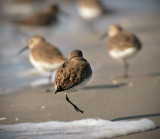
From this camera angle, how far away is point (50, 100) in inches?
246

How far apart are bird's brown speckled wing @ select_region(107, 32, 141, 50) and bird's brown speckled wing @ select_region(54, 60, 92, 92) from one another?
85.9 inches

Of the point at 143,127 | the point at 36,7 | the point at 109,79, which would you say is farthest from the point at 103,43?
the point at 36,7

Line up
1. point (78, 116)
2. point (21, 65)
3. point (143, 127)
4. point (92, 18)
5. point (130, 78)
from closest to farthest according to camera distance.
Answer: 1. point (143, 127)
2. point (78, 116)
3. point (130, 78)
4. point (21, 65)
5. point (92, 18)

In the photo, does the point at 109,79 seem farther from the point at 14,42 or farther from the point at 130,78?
the point at 14,42

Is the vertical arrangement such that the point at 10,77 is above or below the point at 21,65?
below

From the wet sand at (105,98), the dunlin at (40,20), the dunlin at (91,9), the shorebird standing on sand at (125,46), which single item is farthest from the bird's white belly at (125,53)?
the dunlin at (91,9)

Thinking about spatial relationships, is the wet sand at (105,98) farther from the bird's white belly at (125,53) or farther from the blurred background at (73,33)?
the bird's white belly at (125,53)

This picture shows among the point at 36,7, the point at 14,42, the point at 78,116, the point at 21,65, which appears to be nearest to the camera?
the point at 78,116

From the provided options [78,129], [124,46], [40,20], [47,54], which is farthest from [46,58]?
[40,20]

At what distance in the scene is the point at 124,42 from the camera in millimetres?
7516

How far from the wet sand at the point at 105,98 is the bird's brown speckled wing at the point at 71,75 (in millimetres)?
527

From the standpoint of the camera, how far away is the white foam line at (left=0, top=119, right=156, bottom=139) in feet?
14.9

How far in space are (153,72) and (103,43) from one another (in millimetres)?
3272

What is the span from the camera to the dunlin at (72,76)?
4965 millimetres
